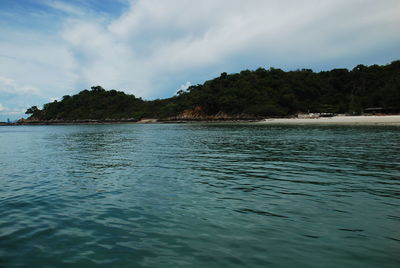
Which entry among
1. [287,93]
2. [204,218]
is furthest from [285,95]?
[204,218]

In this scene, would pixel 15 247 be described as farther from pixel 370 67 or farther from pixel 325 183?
pixel 370 67

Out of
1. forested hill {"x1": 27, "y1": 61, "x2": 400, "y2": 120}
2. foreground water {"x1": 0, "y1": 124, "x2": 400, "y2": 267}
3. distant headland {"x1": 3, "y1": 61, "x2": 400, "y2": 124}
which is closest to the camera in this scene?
foreground water {"x1": 0, "y1": 124, "x2": 400, "y2": 267}

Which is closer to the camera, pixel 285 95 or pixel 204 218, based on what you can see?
pixel 204 218

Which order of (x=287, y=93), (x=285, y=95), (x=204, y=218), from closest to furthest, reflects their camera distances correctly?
(x=204, y=218), (x=285, y=95), (x=287, y=93)

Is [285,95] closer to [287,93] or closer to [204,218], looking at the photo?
[287,93]

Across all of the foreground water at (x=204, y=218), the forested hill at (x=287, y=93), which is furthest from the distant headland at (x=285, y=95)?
the foreground water at (x=204, y=218)

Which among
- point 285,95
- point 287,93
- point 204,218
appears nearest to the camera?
point 204,218

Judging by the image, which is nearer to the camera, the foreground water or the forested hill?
the foreground water

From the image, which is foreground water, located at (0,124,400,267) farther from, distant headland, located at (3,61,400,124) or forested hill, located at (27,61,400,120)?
forested hill, located at (27,61,400,120)

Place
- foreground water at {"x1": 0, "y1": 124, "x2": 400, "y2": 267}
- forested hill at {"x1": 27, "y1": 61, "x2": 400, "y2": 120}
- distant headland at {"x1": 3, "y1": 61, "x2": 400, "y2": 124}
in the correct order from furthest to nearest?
1. forested hill at {"x1": 27, "y1": 61, "x2": 400, "y2": 120}
2. distant headland at {"x1": 3, "y1": 61, "x2": 400, "y2": 124}
3. foreground water at {"x1": 0, "y1": 124, "x2": 400, "y2": 267}

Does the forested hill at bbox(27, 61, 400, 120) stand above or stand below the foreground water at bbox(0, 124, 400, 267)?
above

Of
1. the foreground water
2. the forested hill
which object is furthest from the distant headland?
the foreground water

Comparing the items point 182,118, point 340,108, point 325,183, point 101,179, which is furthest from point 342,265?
point 182,118

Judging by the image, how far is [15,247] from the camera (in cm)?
618
